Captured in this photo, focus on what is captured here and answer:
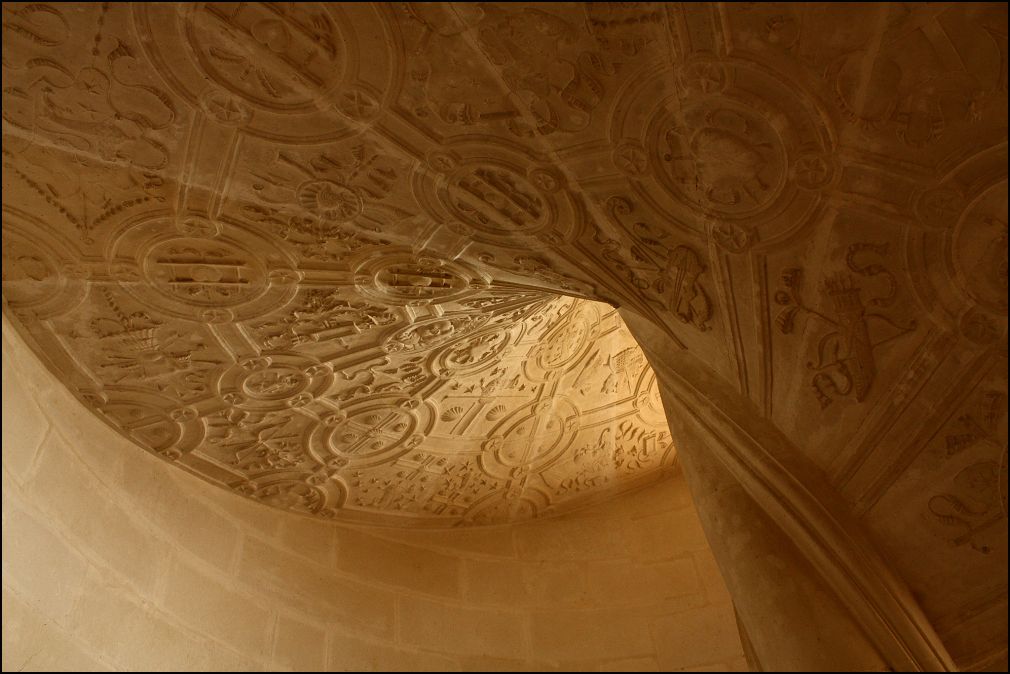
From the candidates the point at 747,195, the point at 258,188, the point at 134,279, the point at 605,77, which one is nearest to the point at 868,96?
the point at 747,195

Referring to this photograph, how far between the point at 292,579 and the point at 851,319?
3846 mm

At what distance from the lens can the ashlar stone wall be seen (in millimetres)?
4379

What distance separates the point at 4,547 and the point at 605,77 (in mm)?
3405

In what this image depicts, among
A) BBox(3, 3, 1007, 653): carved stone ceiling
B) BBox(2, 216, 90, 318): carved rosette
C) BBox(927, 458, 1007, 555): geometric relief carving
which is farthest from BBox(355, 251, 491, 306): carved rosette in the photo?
BBox(927, 458, 1007, 555): geometric relief carving

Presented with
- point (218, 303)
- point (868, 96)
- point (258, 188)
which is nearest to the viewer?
point (868, 96)

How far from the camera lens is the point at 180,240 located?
4.12 meters

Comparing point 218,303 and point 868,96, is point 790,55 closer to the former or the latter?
point 868,96

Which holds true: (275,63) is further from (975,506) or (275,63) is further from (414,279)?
(975,506)

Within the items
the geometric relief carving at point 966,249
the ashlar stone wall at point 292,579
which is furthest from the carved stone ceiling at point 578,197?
the ashlar stone wall at point 292,579

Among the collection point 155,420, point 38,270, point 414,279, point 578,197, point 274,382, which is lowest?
point 155,420

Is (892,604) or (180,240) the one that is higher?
→ (892,604)

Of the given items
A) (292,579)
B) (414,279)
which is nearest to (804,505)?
(414,279)

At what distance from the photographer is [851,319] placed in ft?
10.6

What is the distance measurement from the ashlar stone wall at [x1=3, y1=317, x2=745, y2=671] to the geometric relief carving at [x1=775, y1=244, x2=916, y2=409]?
3.04 meters
